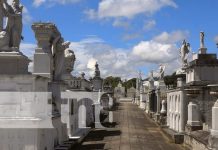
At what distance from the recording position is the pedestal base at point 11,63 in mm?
11367

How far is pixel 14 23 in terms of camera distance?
1194 centimetres

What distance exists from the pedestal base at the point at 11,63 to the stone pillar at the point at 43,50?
3.10 metres

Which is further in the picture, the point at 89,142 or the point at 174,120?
the point at 174,120

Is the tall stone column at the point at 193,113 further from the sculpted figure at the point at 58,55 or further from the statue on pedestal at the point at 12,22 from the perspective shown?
the statue on pedestal at the point at 12,22

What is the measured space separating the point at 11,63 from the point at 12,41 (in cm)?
72

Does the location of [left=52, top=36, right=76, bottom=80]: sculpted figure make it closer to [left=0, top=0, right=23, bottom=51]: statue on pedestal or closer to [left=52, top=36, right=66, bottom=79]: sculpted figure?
[left=52, top=36, right=66, bottom=79]: sculpted figure

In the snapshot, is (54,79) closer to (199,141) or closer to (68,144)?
(68,144)

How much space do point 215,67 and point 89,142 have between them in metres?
6.36

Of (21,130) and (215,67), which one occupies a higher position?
(215,67)

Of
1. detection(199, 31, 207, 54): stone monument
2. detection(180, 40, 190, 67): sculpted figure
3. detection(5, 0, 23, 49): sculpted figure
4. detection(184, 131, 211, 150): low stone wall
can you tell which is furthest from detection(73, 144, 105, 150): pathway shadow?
detection(180, 40, 190, 67): sculpted figure

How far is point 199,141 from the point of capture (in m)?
12.6

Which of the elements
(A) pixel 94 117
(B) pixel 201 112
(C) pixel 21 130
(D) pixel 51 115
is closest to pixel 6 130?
(C) pixel 21 130

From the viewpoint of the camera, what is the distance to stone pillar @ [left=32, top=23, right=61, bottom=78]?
14.6 metres

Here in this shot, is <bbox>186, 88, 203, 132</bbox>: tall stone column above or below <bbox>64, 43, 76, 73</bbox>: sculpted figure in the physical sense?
below
